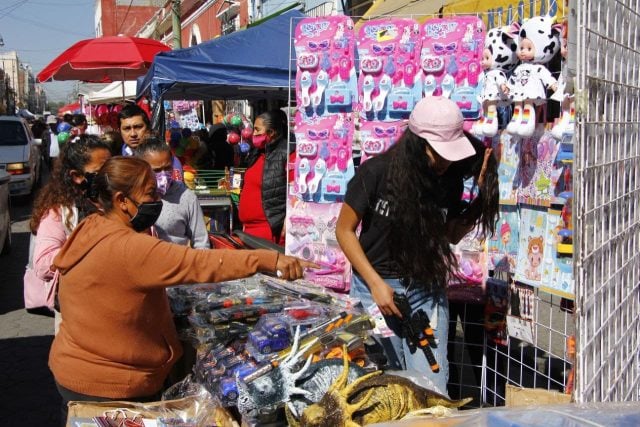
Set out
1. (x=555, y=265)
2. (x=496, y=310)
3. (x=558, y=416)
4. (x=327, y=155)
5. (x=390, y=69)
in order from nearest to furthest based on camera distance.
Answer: (x=558, y=416), (x=555, y=265), (x=496, y=310), (x=390, y=69), (x=327, y=155)

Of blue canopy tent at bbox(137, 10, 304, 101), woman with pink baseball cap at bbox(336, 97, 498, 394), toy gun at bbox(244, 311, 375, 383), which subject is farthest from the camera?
blue canopy tent at bbox(137, 10, 304, 101)

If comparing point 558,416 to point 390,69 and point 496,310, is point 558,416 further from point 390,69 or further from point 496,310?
point 390,69

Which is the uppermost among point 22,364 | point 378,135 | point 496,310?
point 378,135

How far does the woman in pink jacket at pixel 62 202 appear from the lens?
3.52 m

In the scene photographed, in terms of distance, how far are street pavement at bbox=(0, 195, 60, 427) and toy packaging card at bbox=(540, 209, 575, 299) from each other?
3.44 metres

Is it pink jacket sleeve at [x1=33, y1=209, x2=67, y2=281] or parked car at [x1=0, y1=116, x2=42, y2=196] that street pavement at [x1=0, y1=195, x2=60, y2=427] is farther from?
parked car at [x1=0, y1=116, x2=42, y2=196]

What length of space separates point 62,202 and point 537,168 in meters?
2.57

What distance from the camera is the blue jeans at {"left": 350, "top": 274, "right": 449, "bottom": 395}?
119 inches

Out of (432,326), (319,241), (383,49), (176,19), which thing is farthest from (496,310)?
(176,19)

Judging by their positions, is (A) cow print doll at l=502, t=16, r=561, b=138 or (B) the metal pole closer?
(A) cow print doll at l=502, t=16, r=561, b=138

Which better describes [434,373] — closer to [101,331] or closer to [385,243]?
[385,243]

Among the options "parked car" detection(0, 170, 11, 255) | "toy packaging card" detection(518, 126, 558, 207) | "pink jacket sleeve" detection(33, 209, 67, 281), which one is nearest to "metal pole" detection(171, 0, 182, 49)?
"parked car" detection(0, 170, 11, 255)

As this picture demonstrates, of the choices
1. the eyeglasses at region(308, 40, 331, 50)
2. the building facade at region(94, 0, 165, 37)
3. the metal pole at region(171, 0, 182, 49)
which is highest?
the building facade at region(94, 0, 165, 37)

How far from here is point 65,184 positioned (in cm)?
374
